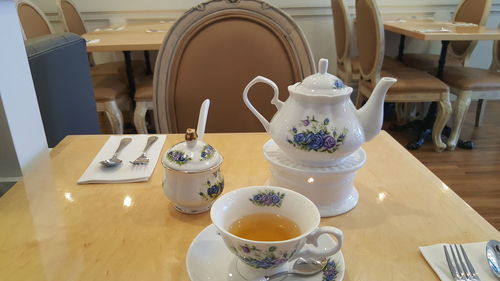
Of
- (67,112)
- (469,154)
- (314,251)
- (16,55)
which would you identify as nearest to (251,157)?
(314,251)

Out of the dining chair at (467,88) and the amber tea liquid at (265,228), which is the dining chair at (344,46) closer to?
the dining chair at (467,88)

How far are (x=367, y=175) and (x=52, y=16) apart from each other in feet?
9.52

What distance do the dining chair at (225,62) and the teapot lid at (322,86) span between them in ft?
1.51

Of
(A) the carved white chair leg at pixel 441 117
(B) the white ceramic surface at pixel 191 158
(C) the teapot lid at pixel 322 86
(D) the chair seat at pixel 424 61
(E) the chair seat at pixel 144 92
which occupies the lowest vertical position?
(A) the carved white chair leg at pixel 441 117

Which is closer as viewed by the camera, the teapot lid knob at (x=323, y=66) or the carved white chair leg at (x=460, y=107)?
the teapot lid knob at (x=323, y=66)

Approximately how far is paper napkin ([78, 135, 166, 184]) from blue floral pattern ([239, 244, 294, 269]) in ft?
1.06

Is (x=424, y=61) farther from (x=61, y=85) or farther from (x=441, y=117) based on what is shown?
(x=61, y=85)

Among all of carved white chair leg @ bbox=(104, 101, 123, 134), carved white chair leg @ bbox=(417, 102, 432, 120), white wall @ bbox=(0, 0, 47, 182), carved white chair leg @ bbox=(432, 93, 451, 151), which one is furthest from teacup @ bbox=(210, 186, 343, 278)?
carved white chair leg @ bbox=(417, 102, 432, 120)

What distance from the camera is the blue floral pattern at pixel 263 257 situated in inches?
15.6

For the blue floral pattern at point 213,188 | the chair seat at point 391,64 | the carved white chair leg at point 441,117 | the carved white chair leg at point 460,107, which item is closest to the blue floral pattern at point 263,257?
the blue floral pattern at point 213,188

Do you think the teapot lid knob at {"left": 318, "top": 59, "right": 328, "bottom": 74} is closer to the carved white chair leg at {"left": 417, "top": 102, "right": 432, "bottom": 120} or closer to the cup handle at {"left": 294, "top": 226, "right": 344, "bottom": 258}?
the cup handle at {"left": 294, "top": 226, "right": 344, "bottom": 258}

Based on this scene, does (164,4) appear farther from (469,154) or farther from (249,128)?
(469,154)

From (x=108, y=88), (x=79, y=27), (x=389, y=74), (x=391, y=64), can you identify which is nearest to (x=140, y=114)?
(x=108, y=88)

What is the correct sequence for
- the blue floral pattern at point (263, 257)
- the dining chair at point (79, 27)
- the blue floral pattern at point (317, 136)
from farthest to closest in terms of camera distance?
the dining chair at point (79, 27)
the blue floral pattern at point (317, 136)
the blue floral pattern at point (263, 257)
